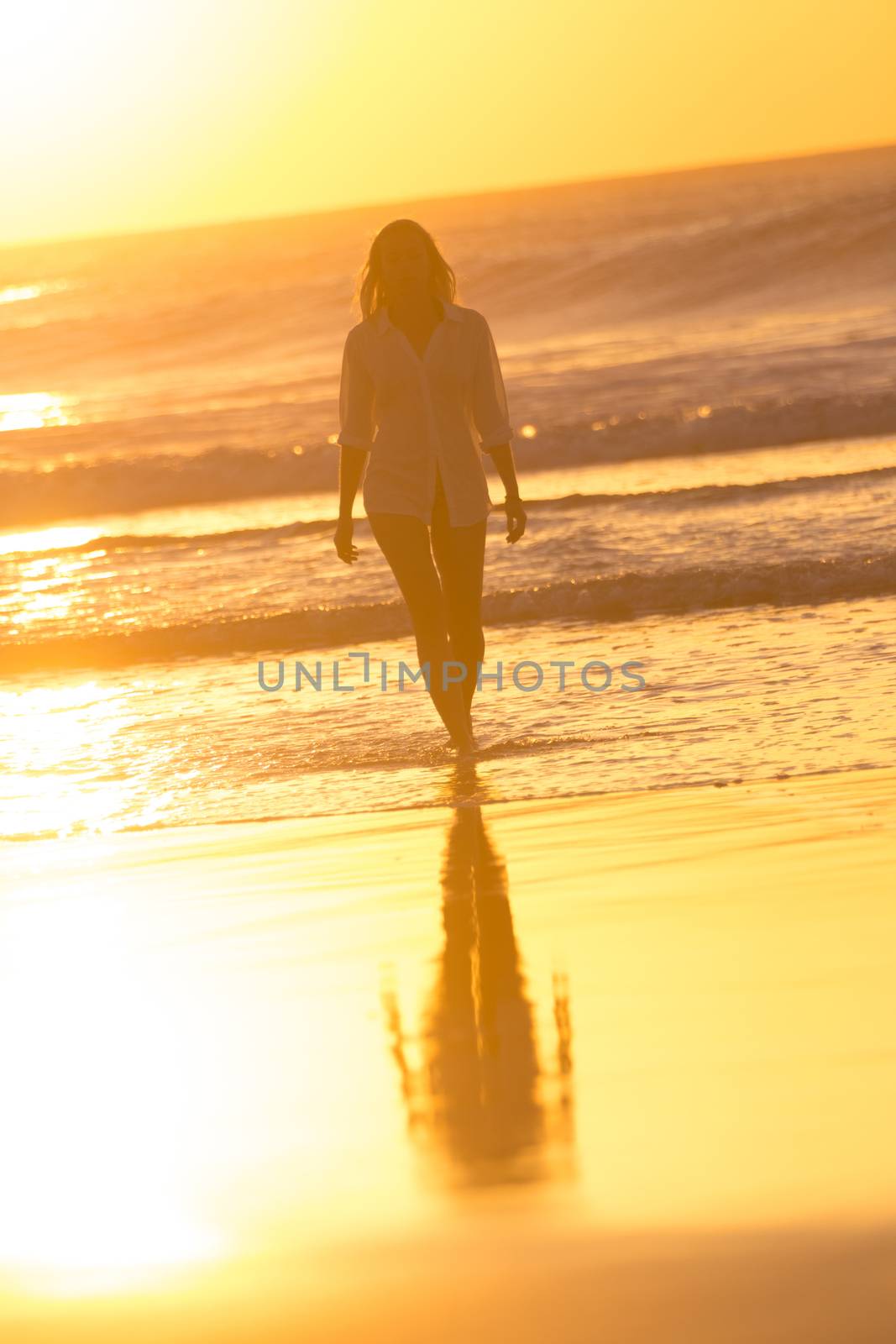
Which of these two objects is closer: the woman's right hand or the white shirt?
the white shirt

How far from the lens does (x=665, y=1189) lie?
2.52 metres

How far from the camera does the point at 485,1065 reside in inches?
120

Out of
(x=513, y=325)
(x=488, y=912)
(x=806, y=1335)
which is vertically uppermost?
(x=513, y=325)

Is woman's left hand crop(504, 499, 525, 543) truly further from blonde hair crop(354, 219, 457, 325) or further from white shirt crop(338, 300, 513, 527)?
blonde hair crop(354, 219, 457, 325)

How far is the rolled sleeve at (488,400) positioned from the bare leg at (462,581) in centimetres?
23

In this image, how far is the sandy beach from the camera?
2.29 metres

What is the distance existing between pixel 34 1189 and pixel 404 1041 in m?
0.80

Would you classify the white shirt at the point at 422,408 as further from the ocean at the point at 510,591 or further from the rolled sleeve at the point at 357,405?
the ocean at the point at 510,591

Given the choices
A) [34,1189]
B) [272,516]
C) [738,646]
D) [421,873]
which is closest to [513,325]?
[272,516]

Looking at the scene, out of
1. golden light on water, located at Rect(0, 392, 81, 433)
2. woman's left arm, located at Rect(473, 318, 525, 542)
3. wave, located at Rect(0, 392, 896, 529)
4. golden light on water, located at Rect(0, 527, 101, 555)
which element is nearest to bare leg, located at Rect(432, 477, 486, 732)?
woman's left arm, located at Rect(473, 318, 525, 542)

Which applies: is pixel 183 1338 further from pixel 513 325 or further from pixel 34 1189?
pixel 513 325

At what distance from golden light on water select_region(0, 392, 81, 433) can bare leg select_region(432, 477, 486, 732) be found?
53.9 ft

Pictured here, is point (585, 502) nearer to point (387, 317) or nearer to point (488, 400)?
point (488, 400)

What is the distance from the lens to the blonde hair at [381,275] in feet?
16.5
